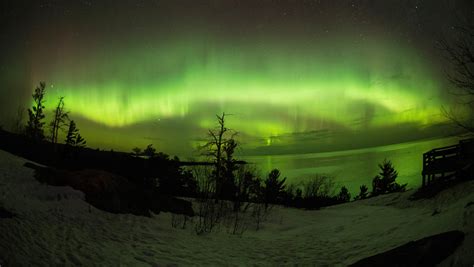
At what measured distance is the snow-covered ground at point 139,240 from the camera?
7340 millimetres

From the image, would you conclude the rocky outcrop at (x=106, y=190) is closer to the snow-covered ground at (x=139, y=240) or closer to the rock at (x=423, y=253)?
the snow-covered ground at (x=139, y=240)

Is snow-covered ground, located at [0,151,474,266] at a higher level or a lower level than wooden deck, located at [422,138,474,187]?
lower

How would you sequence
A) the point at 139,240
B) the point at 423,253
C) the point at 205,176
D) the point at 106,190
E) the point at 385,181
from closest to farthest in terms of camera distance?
the point at 423,253 → the point at 139,240 → the point at 106,190 → the point at 205,176 → the point at 385,181

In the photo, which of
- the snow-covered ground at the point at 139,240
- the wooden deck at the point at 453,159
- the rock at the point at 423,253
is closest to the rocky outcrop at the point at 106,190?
the snow-covered ground at the point at 139,240

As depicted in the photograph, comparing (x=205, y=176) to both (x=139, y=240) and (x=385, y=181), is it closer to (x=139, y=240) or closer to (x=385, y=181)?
(x=139, y=240)

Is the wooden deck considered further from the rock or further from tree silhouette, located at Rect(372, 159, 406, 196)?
tree silhouette, located at Rect(372, 159, 406, 196)

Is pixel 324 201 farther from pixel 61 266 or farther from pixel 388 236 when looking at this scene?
pixel 61 266

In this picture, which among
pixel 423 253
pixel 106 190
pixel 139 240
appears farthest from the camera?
pixel 106 190

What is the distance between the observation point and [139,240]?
10297mm

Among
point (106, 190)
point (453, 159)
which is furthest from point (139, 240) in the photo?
point (453, 159)

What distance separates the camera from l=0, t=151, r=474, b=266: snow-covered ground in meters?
7.34

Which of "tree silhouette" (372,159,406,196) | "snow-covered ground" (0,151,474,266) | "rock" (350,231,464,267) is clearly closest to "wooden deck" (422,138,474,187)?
"snow-covered ground" (0,151,474,266)

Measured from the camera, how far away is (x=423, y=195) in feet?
72.3

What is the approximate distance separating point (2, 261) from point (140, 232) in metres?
5.73
